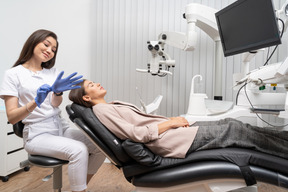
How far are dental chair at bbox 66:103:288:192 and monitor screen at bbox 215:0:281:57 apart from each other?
2.24ft

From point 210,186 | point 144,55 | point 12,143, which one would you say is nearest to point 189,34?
point 144,55

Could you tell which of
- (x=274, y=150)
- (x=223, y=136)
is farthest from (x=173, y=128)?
(x=274, y=150)

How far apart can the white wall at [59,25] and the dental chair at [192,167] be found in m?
1.63

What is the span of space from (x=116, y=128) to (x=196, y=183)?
469 millimetres

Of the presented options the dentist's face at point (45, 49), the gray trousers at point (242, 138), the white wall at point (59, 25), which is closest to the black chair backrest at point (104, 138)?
the gray trousers at point (242, 138)

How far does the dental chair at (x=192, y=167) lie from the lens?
98 centimetres

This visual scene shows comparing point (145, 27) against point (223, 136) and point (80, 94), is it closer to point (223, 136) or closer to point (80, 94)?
point (80, 94)

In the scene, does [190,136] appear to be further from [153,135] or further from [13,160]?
[13,160]

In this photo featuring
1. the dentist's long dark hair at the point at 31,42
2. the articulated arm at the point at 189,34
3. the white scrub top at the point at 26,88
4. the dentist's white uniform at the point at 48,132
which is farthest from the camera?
the articulated arm at the point at 189,34

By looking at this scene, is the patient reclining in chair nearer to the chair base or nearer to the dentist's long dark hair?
the chair base

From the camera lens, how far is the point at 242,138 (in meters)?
1.12

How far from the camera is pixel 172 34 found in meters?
1.98

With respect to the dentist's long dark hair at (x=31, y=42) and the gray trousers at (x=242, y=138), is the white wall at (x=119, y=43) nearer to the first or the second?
the dentist's long dark hair at (x=31, y=42)

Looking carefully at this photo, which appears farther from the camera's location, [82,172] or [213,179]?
[82,172]
